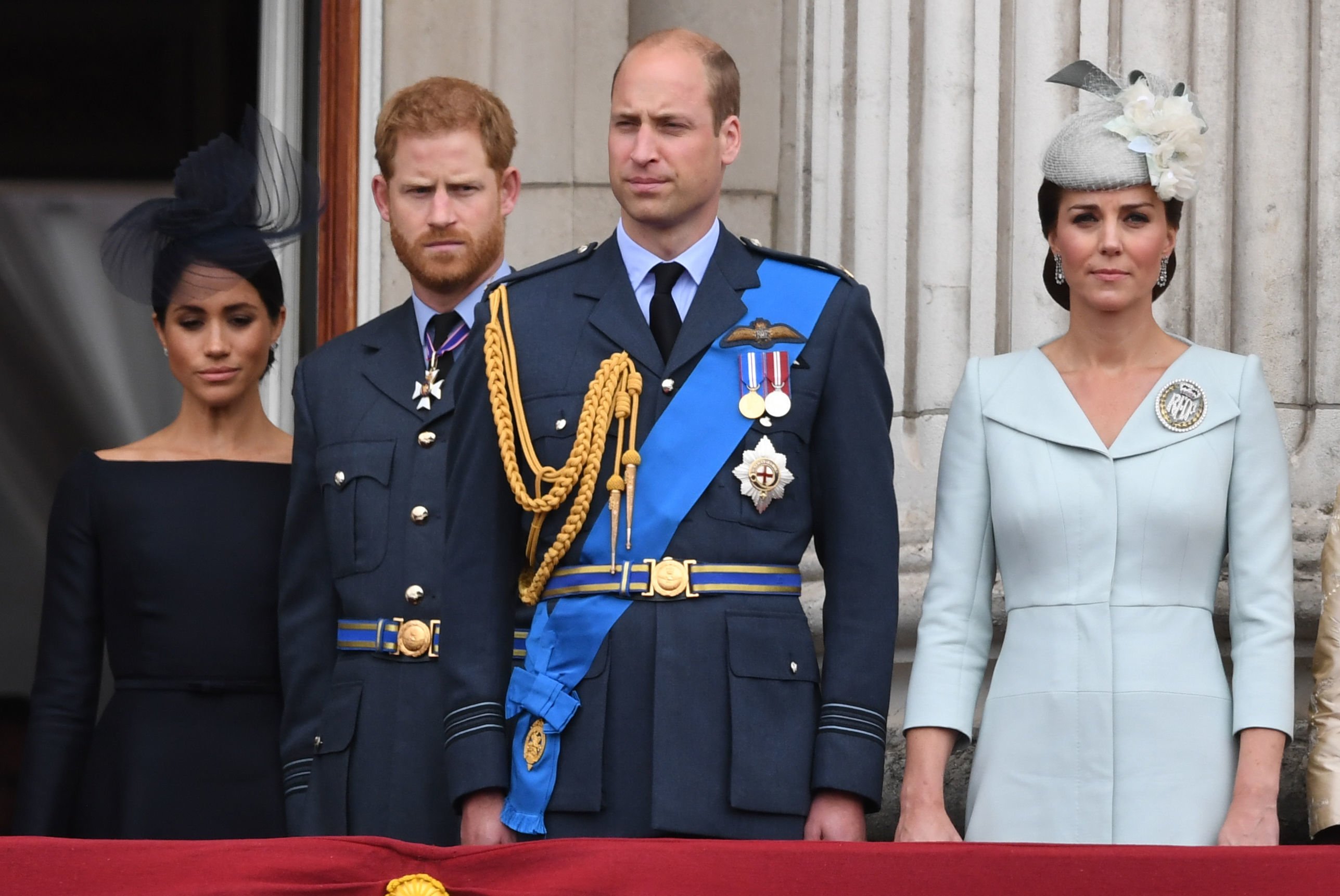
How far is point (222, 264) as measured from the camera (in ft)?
13.0

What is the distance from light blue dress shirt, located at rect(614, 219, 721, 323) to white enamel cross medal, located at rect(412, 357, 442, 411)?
54 centimetres

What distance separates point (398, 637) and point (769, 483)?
2.50 ft

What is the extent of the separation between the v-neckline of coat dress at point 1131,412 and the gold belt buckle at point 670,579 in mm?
596

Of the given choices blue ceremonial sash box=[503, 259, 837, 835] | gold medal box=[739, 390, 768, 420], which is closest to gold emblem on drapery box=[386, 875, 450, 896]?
blue ceremonial sash box=[503, 259, 837, 835]

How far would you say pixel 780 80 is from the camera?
5406 millimetres

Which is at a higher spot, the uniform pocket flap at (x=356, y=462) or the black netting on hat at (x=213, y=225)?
the black netting on hat at (x=213, y=225)

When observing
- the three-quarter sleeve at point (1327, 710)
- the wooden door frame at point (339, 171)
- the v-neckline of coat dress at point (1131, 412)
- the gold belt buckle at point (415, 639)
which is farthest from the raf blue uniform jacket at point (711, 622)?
the wooden door frame at point (339, 171)

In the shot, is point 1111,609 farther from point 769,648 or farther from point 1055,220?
point 1055,220

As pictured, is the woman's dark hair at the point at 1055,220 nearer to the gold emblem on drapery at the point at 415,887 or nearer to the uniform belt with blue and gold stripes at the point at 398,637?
the uniform belt with blue and gold stripes at the point at 398,637

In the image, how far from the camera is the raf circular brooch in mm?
3127

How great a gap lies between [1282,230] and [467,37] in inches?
80.0

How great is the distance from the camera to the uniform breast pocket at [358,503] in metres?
3.63

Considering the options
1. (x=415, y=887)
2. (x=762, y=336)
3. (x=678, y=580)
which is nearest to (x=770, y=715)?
(x=678, y=580)

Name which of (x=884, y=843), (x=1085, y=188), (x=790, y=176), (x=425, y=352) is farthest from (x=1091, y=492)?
(x=790, y=176)
